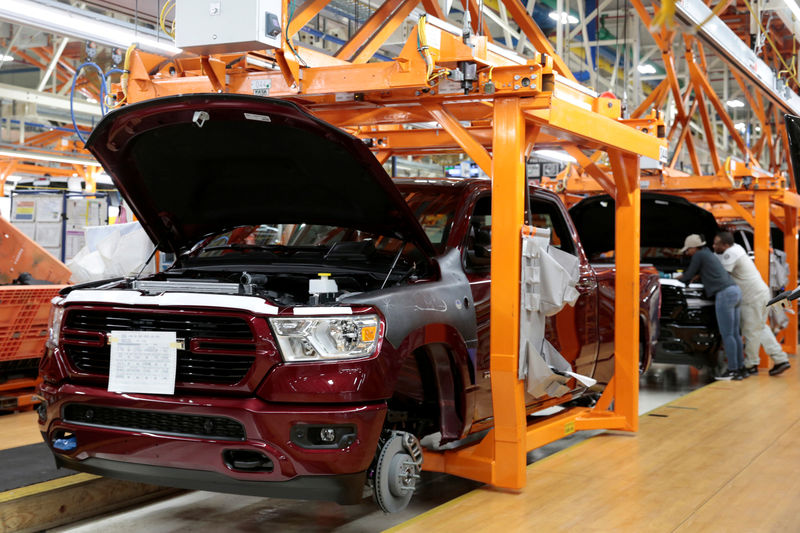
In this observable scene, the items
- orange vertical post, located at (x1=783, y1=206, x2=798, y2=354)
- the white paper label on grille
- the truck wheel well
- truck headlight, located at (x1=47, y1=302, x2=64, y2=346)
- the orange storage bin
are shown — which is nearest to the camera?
the white paper label on grille

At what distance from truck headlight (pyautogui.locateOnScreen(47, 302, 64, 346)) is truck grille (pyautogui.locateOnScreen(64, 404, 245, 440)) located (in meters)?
0.32

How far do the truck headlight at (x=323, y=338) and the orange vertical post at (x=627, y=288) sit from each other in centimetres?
319

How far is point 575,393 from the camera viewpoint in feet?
18.8

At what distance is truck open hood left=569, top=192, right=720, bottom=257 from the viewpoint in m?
8.17

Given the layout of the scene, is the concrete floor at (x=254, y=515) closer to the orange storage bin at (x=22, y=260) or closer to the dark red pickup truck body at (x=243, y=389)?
the dark red pickup truck body at (x=243, y=389)

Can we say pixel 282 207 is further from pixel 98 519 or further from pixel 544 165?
pixel 544 165

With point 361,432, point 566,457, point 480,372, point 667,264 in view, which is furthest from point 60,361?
point 667,264

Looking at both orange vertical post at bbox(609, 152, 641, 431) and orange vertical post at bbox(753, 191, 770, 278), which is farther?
orange vertical post at bbox(753, 191, 770, 278)

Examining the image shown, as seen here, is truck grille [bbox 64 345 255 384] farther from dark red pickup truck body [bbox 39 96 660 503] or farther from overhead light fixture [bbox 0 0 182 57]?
overhead light fixture [bbox 0 0 182 57]

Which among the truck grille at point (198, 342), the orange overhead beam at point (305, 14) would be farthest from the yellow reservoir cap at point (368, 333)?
the orange overhead beam at point (305, 14)

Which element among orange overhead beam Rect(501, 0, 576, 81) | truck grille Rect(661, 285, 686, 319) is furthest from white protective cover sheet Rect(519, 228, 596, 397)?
truck grille Rect(661, 285, 686, 319)

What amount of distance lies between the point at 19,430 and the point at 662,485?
3.84m

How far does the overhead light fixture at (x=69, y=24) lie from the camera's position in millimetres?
5293

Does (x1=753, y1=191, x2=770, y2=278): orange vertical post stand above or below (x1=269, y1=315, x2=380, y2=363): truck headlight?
above
